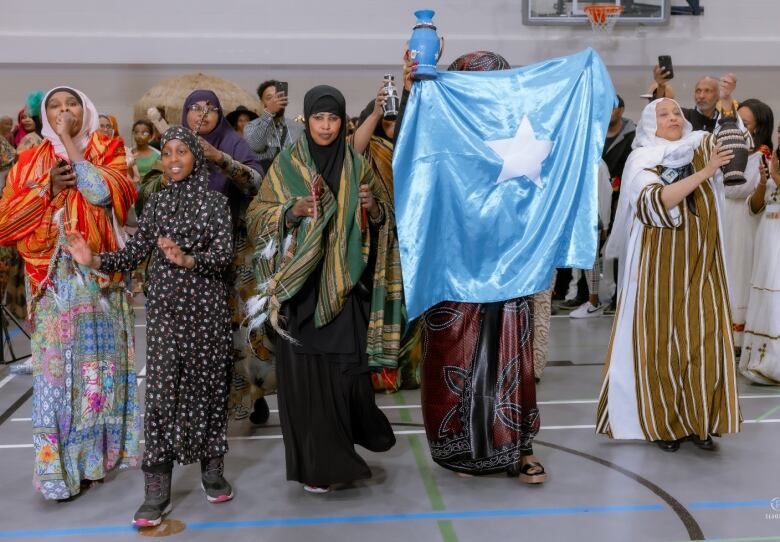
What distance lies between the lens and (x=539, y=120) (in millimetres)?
4047

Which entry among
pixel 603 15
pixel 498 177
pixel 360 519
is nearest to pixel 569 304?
pixel 603 15

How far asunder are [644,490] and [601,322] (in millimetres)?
4219

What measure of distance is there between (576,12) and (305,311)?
8.80 m

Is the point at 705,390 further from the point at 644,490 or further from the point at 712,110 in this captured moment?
the point at 712,110

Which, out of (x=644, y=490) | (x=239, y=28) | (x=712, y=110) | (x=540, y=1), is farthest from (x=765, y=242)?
(x=239, y=28)

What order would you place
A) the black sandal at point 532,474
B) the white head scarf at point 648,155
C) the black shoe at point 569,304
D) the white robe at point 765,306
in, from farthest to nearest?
1. the black shoe at point 569,304
2. the white robe at point 765,306
3. the white head scarf at point 648,155
4. the black sandal at point 532,474

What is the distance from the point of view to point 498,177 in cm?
403

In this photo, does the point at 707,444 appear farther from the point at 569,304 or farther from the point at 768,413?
the point at 569,304

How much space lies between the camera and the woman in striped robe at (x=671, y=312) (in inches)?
175

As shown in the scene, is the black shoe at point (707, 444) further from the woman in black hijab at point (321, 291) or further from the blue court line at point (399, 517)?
the woman in black hijab at point (321, 291)

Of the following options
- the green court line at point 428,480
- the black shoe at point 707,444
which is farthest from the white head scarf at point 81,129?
the black shoe at point 707,444

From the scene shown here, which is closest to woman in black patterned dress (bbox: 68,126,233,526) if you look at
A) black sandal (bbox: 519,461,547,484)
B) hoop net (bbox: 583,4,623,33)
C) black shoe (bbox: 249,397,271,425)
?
black shoe (bbox: 249,397,271,425)

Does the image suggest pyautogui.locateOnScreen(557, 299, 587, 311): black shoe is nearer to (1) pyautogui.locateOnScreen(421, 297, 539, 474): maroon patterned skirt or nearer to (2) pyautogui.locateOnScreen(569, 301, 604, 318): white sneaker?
(2) pyautogui.locateOnScreen(569, 301, 604, 318): white sneaker

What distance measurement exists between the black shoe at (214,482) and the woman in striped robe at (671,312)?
1882mm
